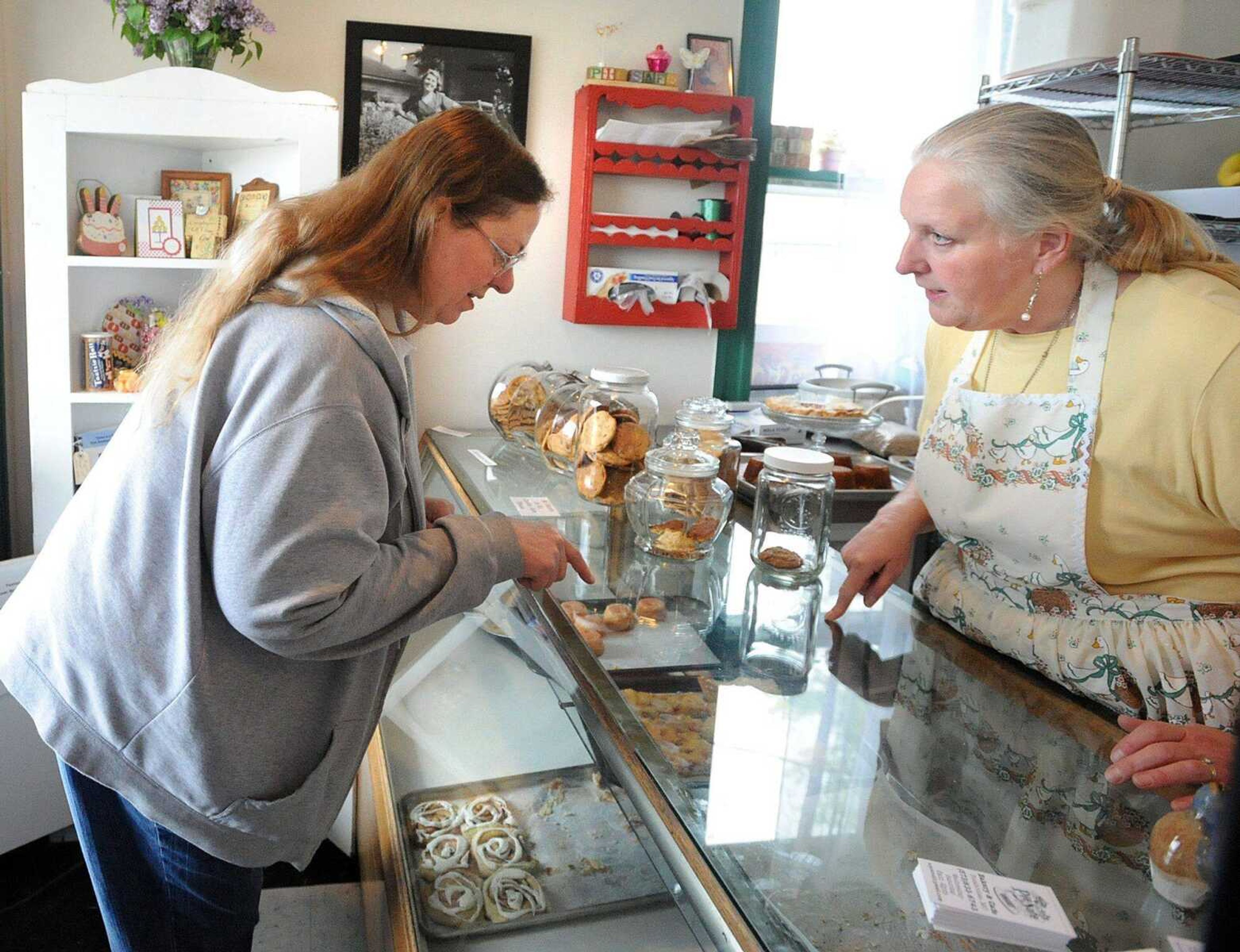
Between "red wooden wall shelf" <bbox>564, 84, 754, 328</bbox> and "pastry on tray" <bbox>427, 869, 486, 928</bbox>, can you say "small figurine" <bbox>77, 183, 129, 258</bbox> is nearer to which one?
"red wooden wall shelf" <bbox>564, 84, 754, 328</bbox>

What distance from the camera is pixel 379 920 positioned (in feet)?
6.45

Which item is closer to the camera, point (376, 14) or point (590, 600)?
point (590, 600)

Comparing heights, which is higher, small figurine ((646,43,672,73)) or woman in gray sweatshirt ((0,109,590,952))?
small figurine ((646,43,672,73))

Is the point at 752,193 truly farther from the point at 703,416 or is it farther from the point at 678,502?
the point at 678,502

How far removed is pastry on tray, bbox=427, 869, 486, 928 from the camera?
1601 mm

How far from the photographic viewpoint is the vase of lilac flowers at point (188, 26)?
7.98 ft

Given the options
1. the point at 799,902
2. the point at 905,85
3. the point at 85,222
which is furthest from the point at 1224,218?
the point at 85,222

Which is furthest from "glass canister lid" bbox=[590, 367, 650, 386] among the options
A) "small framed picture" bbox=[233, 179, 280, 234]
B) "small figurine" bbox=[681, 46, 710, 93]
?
"small figurine" bbox=[681, 46, 710, 93]

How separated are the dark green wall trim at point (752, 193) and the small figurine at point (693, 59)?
154mm

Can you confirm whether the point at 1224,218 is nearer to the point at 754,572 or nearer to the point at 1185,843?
the point at 754,572

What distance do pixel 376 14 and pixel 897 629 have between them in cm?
225

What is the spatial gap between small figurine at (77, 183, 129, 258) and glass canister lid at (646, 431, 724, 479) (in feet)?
5.40

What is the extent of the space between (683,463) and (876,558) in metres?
0.33

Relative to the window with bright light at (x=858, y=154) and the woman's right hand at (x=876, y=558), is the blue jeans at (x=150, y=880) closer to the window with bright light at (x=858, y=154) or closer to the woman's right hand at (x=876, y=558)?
the woman's right hand at (x=876, y=558)
